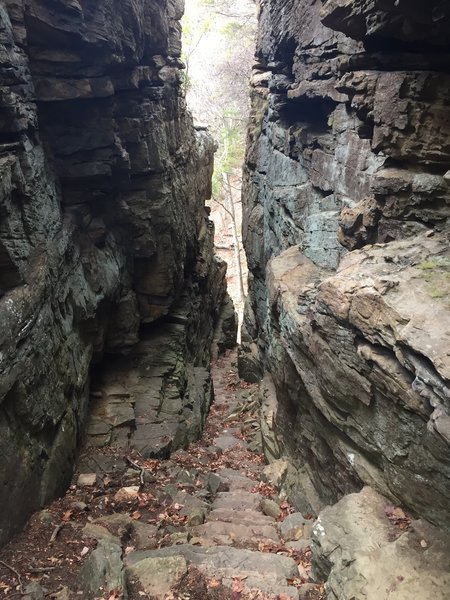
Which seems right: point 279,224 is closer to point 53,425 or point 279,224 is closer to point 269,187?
point 269,187

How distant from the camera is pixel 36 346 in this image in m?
9.66

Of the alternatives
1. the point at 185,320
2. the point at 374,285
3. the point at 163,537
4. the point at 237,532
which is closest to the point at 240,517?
the point at 237,532

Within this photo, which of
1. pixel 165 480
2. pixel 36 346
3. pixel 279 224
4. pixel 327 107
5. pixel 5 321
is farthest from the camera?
pixel 279 224

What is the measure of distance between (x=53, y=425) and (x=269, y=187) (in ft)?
42.7

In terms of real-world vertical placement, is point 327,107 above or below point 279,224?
above

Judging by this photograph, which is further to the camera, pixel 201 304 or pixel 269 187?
pixel 201 304

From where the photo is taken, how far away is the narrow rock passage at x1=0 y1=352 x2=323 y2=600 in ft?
20.5

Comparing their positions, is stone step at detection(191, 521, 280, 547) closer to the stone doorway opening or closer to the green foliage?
the stone doorway opening

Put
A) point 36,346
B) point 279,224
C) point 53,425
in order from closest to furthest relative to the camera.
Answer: point 36,346
point 53,425
point 279,224

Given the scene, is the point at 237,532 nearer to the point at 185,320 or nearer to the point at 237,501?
the point at 237,501


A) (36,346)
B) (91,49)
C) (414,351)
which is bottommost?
(36,346)

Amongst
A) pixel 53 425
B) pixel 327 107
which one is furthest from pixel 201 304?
pixel 53 425

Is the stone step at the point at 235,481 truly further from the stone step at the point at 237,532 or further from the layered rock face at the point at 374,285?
the stone step at the point at 237,532

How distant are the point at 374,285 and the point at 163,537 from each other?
579cm
